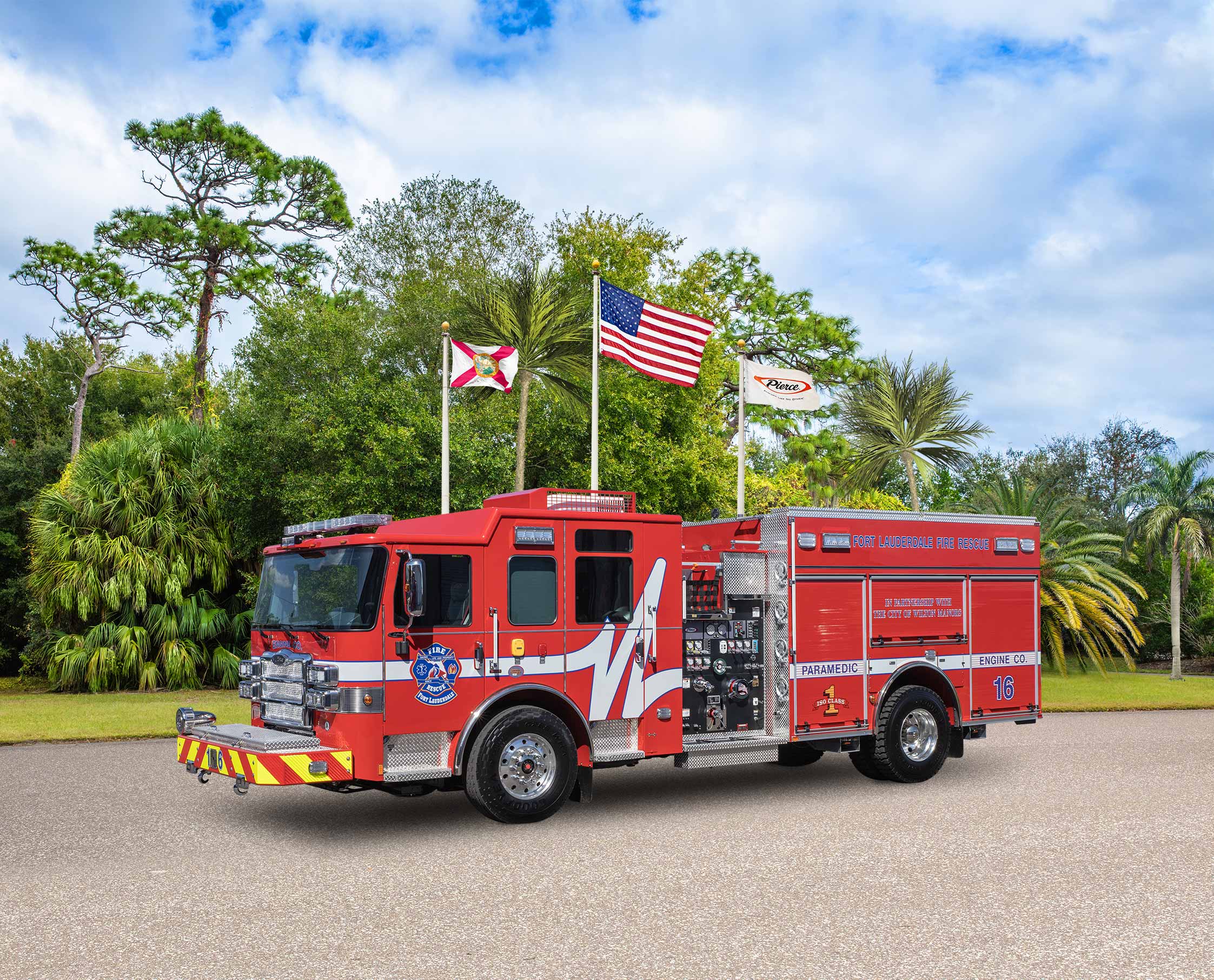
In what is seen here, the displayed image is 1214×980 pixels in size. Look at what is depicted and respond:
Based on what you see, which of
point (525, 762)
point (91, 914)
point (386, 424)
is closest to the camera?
point (91, 914)

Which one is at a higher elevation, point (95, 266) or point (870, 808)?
point (95, 266)

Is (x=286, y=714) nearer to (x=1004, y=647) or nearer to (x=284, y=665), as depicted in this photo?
(x=284, y=665)

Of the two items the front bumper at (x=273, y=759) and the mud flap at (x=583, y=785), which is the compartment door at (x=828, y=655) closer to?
the mud flap at (x=583, y=785)

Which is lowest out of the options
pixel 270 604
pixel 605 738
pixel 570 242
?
pixel 605 738

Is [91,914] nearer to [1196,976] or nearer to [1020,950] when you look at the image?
[1020,950]

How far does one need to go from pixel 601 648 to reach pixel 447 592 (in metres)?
1.49

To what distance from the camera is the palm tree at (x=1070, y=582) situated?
2580 cm

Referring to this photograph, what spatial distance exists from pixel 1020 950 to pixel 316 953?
143 inches

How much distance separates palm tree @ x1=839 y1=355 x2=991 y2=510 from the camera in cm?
2316

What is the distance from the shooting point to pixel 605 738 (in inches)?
382

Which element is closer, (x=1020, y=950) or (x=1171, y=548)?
(x=1020, y=950)

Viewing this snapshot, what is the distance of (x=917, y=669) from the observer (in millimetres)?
11680

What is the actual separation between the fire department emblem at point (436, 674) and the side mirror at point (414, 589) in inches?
19.5

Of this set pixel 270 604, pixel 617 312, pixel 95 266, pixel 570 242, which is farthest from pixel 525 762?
pixel 95 266
